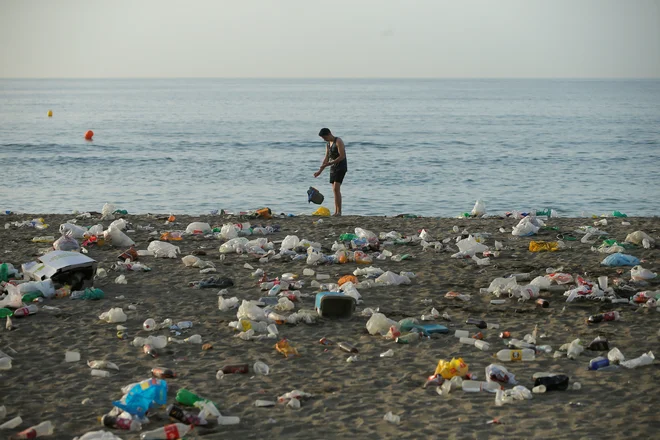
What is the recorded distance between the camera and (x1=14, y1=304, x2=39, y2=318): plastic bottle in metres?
6.56

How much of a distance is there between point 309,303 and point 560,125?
3890 centimetres

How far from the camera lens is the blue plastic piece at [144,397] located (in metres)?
4.54

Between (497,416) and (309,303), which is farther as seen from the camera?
(309,303)

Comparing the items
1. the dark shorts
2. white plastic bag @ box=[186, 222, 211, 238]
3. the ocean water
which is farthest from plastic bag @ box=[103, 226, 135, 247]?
the ocean water

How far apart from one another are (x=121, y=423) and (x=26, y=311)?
Answer: 8.73 feet

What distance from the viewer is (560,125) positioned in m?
43.2

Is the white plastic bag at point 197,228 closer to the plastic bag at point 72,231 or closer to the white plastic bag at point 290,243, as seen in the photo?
the plastic bag at point 72,231

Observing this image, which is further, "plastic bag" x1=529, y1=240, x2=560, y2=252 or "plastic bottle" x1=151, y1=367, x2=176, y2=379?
"plastic bag" x1=529, y1=240, x2=560, y2=252

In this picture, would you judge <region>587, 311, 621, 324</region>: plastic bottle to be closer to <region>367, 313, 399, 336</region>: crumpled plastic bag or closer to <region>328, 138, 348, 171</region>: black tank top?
<region>367, 313, 399, 336</region>: crumpled plastic bag

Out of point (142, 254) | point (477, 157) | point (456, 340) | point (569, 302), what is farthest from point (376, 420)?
point (477, 157)

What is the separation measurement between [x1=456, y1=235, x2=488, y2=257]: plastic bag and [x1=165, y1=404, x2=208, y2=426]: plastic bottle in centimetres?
509

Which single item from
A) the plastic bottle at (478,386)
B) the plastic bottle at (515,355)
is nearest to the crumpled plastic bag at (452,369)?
the plastic bottle at (478,386)

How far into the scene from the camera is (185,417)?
4453mm

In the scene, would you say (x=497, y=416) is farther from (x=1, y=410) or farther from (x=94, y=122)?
(x=94, y=122)
